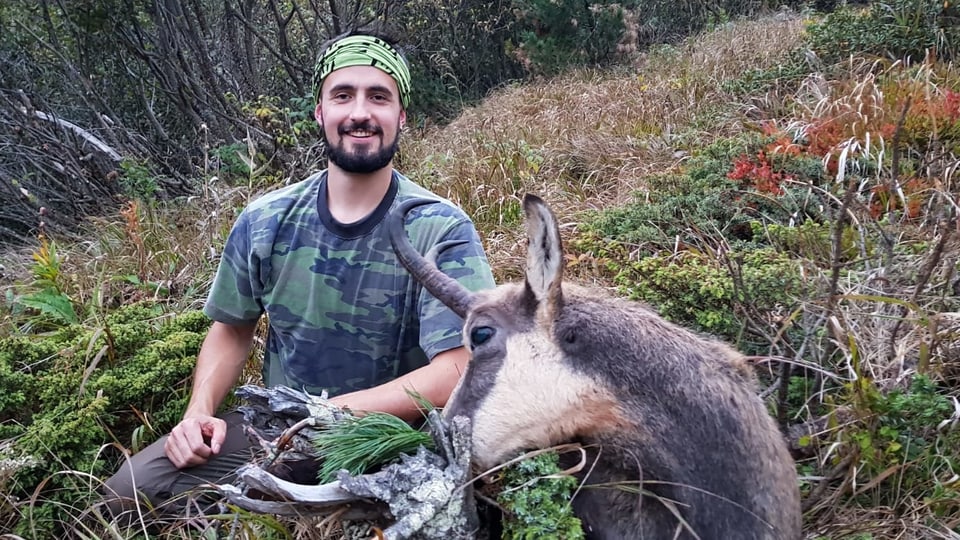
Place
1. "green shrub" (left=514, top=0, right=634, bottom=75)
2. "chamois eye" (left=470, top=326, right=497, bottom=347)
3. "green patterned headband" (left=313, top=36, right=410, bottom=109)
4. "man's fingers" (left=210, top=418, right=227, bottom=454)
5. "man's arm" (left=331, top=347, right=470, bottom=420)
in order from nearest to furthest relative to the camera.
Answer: "chamois eye" (left=470, top=326, right=497, bottom=347), "man's arm" (left=331, top=347, right=470, bottom=420), "man's fingers" (left=210, top=418, right=227, bottom=454), "green patterned headband" (left=313, top=36, right=410, bottom=109), "green shrub" (left=514, top=0, right=634, bottom=75)

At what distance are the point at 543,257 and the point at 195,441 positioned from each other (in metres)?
1.83

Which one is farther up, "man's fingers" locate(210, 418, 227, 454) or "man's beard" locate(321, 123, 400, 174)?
"man's beard" locate(321, 123, 400, 174)

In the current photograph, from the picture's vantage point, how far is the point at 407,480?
5.61 ft

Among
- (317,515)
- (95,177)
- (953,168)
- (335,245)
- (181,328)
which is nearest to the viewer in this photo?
(317,515)

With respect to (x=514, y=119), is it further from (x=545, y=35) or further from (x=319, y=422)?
(x=319, y=422)

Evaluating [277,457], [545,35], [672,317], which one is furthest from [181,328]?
[545,35]

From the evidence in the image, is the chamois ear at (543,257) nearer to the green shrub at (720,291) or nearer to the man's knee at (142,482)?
the green shrub at (720,291)

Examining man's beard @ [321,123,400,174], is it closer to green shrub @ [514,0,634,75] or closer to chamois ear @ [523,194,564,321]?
chamois ear @ [523,194,564,321]

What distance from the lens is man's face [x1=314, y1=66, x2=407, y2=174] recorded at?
314cm

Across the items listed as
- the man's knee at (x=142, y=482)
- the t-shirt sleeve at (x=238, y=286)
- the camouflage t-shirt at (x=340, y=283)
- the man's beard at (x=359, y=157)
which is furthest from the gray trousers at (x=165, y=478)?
the man's beard at (x=359, y=157)

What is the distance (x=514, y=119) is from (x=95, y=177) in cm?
478

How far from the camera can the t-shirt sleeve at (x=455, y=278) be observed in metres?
2.79

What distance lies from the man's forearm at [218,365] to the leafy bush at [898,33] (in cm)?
658

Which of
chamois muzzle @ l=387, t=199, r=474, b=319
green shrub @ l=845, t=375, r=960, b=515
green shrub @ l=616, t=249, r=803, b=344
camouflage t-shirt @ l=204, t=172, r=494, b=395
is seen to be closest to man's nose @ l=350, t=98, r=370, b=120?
camouflage t-shirt @ l=204, t=172, r=494, b=395
